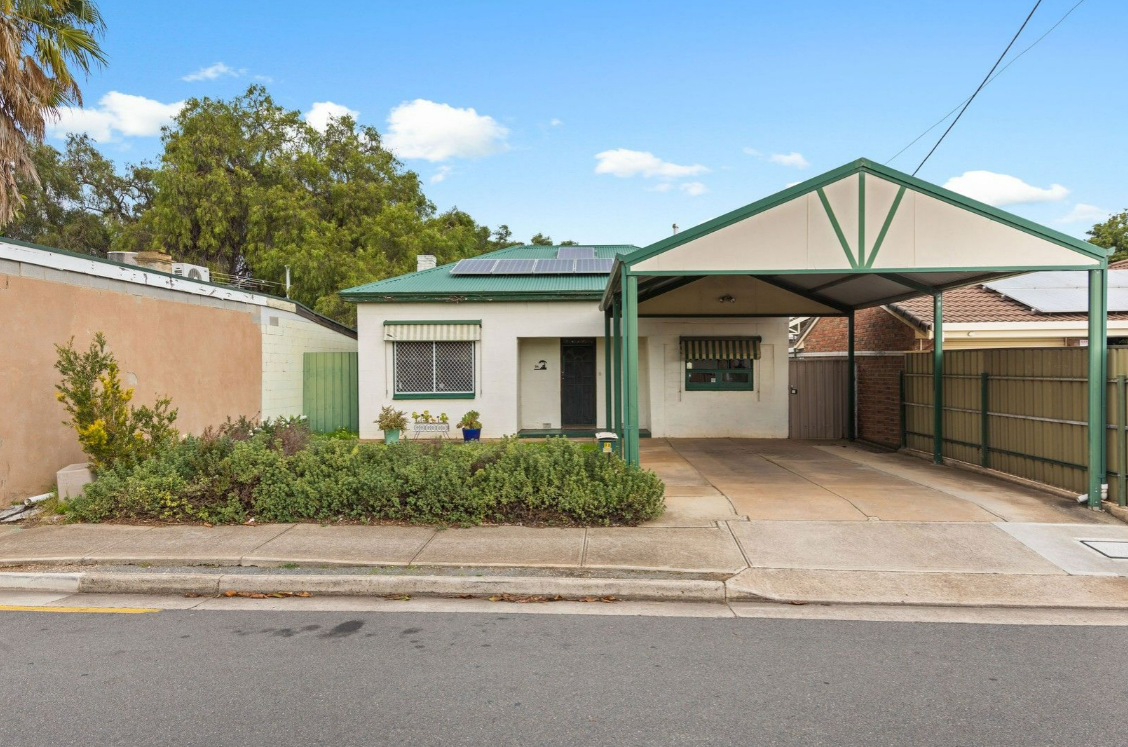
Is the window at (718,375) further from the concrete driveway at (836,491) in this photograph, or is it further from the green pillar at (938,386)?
the green pillar at (938,386)

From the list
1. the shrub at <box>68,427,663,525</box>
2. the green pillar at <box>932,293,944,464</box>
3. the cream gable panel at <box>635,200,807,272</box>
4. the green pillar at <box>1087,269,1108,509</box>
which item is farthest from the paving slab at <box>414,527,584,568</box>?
the green pillar at <box>932,293,944,464</box>

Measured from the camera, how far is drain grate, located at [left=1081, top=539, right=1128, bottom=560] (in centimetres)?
700

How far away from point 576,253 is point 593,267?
193 centimetres

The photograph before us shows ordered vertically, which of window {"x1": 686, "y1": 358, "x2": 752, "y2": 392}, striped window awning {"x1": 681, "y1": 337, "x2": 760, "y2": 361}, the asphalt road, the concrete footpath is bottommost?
the asphalt road

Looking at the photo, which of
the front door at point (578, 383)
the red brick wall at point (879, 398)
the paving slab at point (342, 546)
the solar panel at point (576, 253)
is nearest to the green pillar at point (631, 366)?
the paving slab at point (342, 546)

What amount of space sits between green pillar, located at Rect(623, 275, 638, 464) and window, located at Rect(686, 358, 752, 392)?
303 inches

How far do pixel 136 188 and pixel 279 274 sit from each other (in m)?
14.7

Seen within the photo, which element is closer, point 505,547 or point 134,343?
point 505,547

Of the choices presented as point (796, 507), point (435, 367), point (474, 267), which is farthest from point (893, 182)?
point (474, 267)

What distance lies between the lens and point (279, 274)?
96.0 feet

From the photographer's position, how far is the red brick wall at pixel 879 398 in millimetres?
A: 14641

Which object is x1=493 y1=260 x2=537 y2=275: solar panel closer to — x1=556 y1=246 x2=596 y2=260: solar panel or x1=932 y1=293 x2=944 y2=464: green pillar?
x1=556 y1=246 x2=596 y2=260: solar panel

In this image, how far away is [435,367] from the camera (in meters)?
15.9

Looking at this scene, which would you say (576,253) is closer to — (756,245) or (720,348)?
(720,348)
